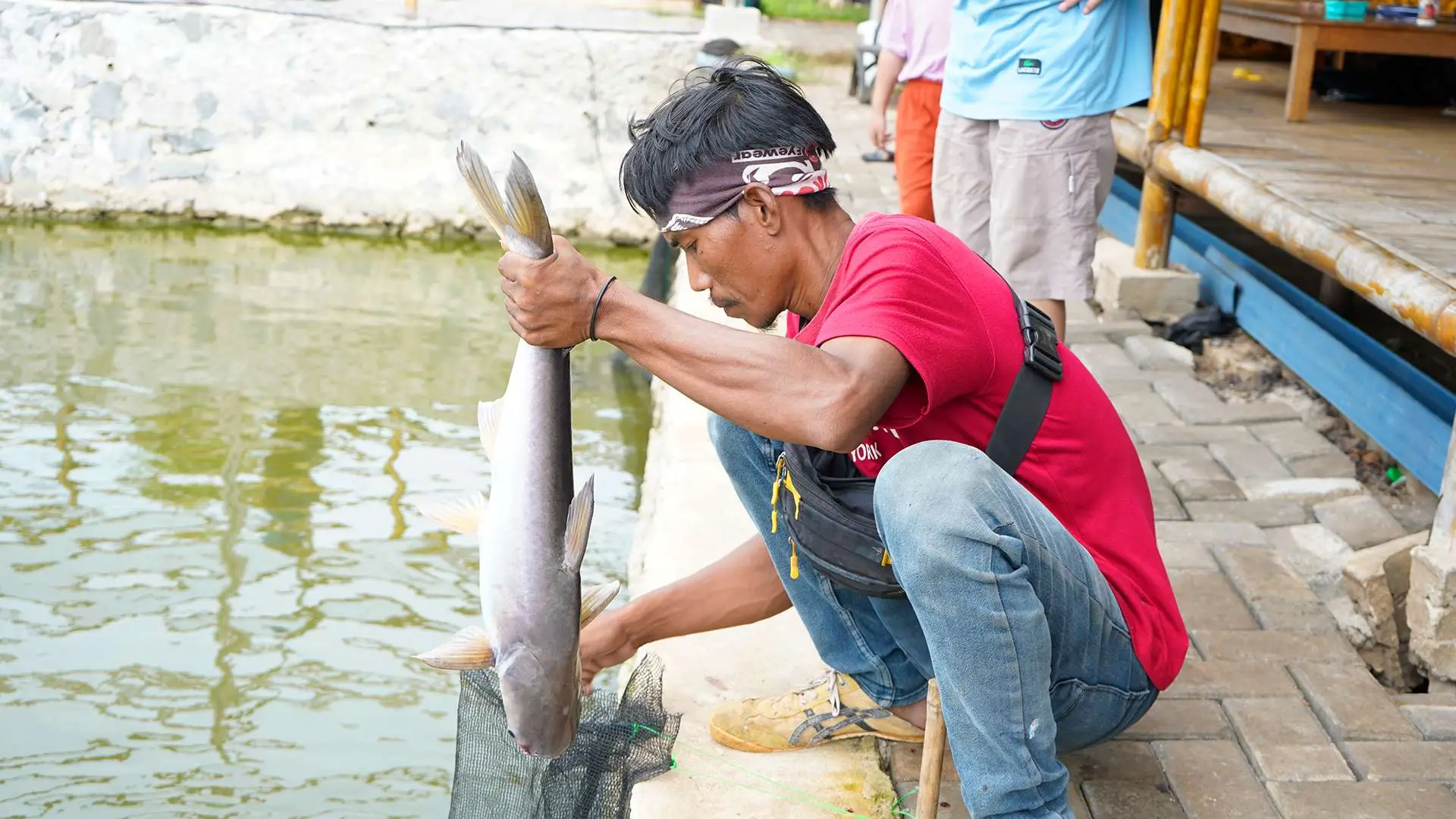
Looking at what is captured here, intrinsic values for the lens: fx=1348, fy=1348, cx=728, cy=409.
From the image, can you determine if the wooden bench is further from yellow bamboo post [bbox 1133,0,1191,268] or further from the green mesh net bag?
the green mesh net bag

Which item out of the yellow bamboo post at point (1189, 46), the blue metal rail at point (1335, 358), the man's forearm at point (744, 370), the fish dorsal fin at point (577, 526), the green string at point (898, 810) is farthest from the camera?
the yellow bamboo post at point (1189, 46)

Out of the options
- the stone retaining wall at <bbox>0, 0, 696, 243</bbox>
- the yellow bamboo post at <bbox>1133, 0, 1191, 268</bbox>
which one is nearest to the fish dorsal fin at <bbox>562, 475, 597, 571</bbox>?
the yellow bamboo post at <bbox>1133, 0, 1191, 268</bbox>

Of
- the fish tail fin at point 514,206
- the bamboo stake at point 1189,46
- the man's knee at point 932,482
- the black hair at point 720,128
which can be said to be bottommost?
the man's knee at point 932,482

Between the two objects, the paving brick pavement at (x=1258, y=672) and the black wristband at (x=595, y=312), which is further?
the paving brick pavement at (x=1258, y=672)

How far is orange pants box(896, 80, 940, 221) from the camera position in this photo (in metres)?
5.49

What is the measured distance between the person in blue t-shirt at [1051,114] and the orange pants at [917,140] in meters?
1.08

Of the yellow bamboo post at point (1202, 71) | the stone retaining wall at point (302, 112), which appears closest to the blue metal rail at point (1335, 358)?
the yellow bamboo post at point (1202, 71)

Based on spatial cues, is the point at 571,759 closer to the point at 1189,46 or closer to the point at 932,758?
the point at 932,758

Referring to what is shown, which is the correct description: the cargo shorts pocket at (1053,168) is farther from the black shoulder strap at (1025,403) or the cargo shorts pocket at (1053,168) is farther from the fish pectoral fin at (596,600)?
the fish pectoral fin at (596,600)

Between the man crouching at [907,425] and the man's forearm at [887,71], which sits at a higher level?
the man's forearm at [887,71]

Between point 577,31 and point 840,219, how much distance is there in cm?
733

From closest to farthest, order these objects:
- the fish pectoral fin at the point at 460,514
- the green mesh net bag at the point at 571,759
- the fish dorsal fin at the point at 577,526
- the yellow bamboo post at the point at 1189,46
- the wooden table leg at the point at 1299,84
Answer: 1. the fish dorsal fin at the point at 577,526
2. the fish pectoral fin at the point at 460,514
3. the green mesh net bag at the point at 571,759
4. the yellow bamboo post at the point at 1189,46
5. the wooden table leg at the point at 1299,84

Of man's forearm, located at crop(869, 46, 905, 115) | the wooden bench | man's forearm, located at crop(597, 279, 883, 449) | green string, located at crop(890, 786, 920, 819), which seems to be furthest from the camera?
the wooden bench

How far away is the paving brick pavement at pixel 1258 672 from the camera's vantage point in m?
2.49
